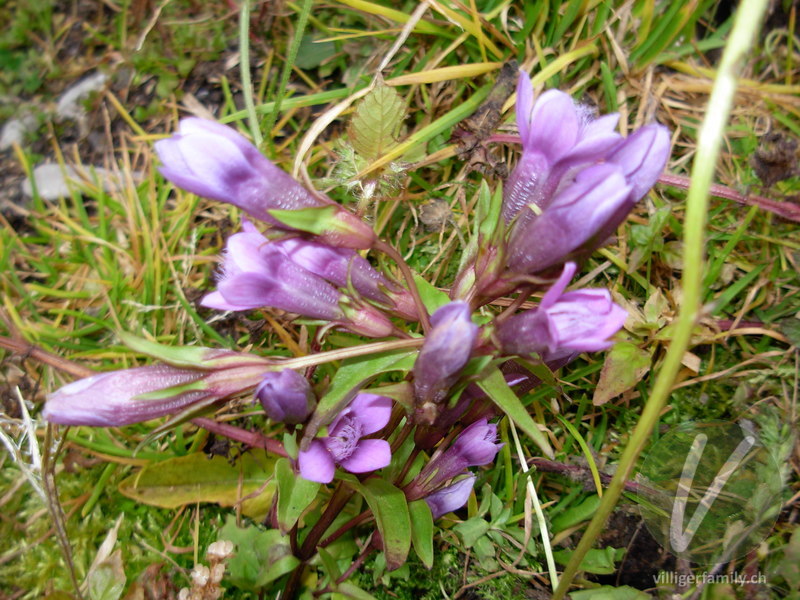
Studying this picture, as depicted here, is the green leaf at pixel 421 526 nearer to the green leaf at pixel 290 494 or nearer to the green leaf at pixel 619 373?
the green leaf at pixel 290 494

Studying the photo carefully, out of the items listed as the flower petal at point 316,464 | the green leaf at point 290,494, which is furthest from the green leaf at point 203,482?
the flower petal at point 316,464

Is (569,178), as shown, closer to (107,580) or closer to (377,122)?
(377,122)

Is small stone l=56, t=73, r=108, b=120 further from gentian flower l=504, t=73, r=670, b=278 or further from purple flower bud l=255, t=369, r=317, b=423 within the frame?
gentian flower l=504, t=73, r=670, b=278

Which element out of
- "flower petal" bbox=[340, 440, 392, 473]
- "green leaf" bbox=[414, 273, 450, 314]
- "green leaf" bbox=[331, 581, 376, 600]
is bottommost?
"green leaf" bbox=[331, 581, 376, 600]

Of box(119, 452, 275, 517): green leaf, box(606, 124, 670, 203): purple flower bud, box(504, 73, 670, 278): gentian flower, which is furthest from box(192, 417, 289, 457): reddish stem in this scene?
box(606, 124, 670, 203): purple flower bud

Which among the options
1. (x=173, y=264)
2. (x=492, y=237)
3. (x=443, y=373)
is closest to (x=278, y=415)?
(x=443, y=373)

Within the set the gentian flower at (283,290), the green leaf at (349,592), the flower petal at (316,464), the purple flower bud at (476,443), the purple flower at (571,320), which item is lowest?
the green leaf at (349,592)
